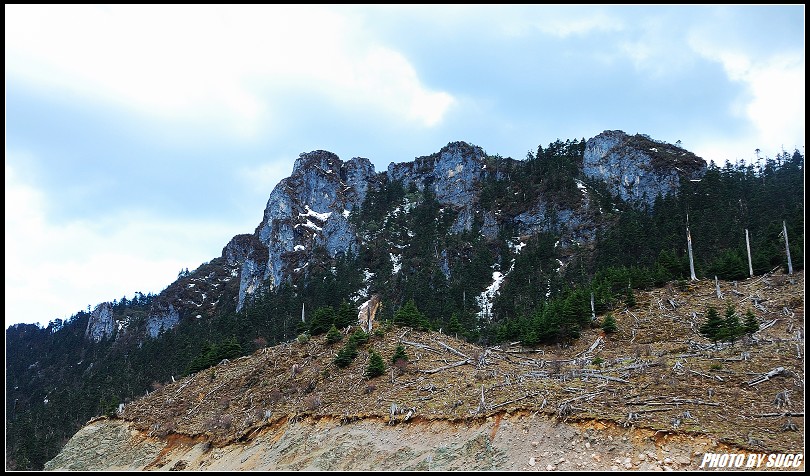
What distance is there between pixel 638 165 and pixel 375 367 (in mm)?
105199

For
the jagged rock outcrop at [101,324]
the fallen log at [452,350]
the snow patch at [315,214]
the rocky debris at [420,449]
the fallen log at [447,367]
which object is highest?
the snow patch at [315,214]

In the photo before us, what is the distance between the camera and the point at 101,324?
15900cm

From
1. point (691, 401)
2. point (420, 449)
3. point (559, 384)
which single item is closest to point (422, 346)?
point (559, 384)

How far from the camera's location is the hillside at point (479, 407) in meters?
15.6

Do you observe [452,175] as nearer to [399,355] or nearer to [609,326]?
[609,326]

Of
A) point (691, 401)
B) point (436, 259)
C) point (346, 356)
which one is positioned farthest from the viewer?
point (436, 259)

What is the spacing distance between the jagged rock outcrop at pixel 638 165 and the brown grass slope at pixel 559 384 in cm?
7439

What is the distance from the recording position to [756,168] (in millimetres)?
108062

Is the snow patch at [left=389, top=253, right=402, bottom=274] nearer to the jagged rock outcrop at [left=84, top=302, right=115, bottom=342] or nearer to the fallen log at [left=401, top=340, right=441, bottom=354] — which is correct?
the fallen log at [left=401, top=340, right=441, bottom=354]

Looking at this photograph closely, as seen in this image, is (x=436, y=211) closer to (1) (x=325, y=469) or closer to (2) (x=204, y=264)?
(2) (x=204, y=264)

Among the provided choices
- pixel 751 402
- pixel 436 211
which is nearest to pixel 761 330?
pixel 751 402

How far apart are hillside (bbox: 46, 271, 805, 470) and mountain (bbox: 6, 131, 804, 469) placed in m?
5.79

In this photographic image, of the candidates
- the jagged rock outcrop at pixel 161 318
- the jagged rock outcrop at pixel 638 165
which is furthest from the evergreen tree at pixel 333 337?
the jagged rock outcrop at pixel 161 318

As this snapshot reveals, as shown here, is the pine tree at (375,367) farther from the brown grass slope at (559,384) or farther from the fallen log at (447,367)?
the fallen log at (447,367)
